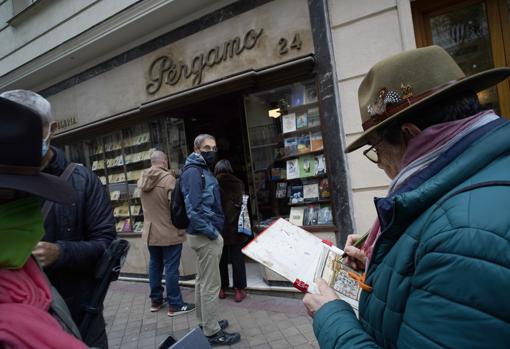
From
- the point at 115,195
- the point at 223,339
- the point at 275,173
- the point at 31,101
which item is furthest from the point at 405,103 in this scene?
the point at 115,195

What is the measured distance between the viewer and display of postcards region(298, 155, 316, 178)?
17.2 ft

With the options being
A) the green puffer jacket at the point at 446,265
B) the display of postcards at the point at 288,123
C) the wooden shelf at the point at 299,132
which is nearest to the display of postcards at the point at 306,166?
the wooden shelf at the point at 299,132

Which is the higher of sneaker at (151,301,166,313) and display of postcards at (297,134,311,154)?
display of postcards at (297,134,311,154)

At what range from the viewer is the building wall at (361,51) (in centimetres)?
429

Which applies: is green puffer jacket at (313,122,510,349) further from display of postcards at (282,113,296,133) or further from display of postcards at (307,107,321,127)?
display of postcards at (282,113,296,133)

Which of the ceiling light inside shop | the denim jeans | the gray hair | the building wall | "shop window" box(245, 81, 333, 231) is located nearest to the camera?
the gray hair

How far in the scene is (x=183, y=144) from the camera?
6.79m

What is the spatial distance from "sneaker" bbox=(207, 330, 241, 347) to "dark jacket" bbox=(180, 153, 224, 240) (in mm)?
1033

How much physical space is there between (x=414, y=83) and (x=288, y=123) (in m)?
4.29

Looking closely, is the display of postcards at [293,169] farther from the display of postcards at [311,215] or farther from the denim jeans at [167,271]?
the denim jeans at [167,271]

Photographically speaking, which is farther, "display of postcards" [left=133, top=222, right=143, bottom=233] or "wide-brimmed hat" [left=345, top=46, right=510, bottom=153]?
"display of postcards" [left=133, top=222, right=143, bottom=233]

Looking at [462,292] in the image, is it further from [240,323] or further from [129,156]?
[129,156]

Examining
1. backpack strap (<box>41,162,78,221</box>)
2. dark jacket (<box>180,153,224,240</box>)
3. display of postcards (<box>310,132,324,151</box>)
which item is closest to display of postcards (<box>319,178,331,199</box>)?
display of postcards (<box>310,132,324,151</box>)

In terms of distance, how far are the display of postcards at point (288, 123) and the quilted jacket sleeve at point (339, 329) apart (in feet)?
14.0
